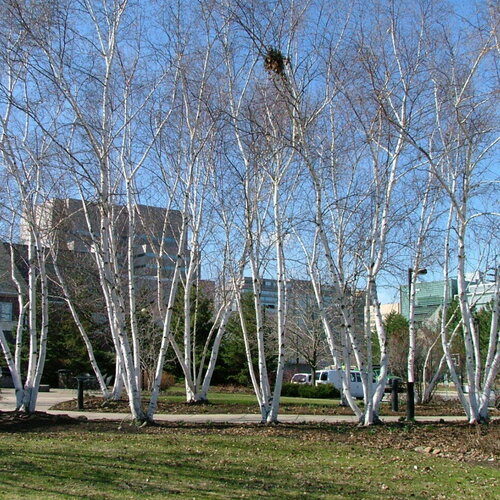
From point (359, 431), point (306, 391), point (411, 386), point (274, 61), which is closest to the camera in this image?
point (274, 61)

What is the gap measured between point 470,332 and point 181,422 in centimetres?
665

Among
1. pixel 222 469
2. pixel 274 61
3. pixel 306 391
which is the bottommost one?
pixel 306 391

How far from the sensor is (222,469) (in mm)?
8055

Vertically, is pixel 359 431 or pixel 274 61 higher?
pixel 274 61

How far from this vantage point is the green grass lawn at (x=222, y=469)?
22.5 feet

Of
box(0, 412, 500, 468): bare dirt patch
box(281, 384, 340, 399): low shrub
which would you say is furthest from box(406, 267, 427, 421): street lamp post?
box(281, 384, 340, 399): low shrub

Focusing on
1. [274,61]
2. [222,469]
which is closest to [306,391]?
[274,61]

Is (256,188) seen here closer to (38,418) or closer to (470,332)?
(470,332)

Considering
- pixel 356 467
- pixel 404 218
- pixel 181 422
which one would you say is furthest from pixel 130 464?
pixel 404 218

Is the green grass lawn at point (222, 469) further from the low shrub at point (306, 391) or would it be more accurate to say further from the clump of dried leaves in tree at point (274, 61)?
the low shrub at point (306, 391)

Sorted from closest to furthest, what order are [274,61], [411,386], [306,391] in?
[274,61], [411,386], [306,391]

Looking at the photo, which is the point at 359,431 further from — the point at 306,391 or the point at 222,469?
the point at 306,391

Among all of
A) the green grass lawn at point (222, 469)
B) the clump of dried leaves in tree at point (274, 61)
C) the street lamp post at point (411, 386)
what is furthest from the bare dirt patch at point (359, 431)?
the clump of dried leaves in tree at point (274, 61)

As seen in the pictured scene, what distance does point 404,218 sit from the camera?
45.8 ft
